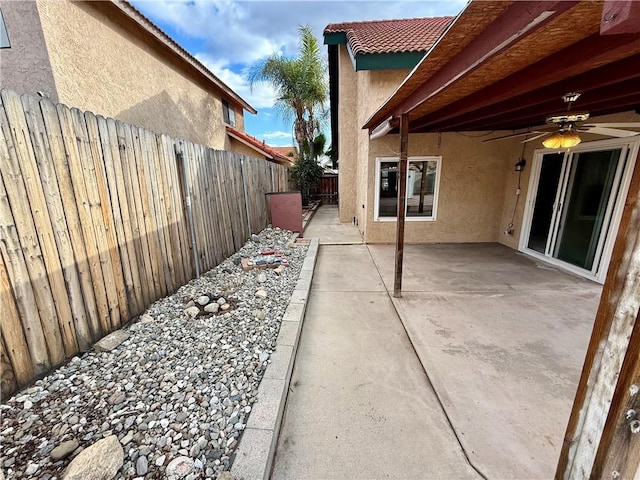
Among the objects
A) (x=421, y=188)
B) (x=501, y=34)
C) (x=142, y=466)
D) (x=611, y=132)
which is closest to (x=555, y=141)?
(x=611, y=132)

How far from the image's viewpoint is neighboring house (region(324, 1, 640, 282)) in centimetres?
160

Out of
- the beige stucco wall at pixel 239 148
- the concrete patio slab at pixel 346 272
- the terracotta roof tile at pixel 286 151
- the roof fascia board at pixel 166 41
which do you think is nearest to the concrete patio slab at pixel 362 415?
the concrete patio slab at pixel 346 272

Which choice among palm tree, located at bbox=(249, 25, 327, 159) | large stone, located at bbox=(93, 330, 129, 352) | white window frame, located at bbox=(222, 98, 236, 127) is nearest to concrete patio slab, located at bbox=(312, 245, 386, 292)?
large stone, located at bbox=(93, 330, 129, 352)

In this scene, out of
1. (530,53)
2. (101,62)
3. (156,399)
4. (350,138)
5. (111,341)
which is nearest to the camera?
(530,53)

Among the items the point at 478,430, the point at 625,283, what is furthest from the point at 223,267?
the point at 625,283

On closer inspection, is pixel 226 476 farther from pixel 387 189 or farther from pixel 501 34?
pixel 387 189

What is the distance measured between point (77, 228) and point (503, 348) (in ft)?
13.9

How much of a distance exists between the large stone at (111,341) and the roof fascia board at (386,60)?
6.25m

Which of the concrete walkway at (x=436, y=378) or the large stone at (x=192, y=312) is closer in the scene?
the concrete walkway at (x=436, y=378)

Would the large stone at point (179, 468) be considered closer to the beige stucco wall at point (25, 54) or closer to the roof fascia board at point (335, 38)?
the beige stucco wall at point (25, 54)

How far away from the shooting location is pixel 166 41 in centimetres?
608

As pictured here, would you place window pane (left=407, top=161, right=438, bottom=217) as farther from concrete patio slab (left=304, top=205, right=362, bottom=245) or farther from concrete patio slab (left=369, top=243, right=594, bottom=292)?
concrete patio slab (left=304, top=205, right=362, bottom=245)

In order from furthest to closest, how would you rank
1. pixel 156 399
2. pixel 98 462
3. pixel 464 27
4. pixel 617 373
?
pixel 156 399
pixel 464 27
pixel 98 462
pixel 617 373

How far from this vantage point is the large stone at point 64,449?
1.44 meters
